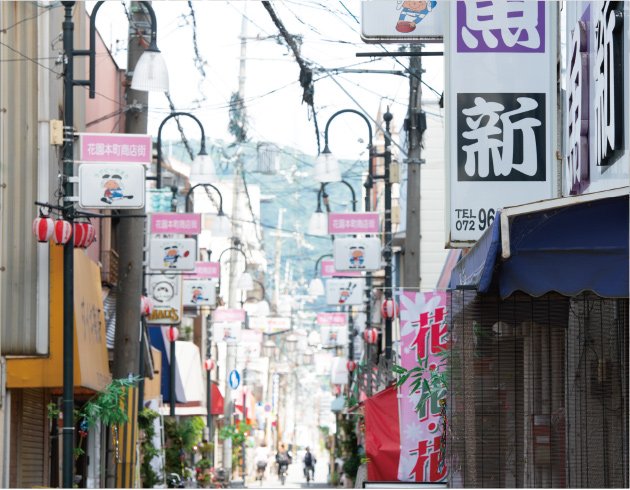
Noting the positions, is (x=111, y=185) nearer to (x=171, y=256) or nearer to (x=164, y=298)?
(x=171, y=256)

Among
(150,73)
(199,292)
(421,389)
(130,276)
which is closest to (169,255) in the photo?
(130,276)

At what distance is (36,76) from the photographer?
20.3 meters

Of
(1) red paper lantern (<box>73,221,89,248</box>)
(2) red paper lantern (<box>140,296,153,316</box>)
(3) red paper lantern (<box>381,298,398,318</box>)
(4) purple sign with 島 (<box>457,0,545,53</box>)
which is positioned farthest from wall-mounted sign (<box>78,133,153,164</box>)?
(3) red paper lantern (<box>381,298,398,318</box>)

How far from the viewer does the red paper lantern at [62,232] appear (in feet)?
59.6

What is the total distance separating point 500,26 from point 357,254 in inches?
801

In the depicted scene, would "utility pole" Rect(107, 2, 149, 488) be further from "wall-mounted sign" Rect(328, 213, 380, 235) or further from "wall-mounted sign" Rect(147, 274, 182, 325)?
"wall-mounted sign" Rect(147, 274, 182, 325)

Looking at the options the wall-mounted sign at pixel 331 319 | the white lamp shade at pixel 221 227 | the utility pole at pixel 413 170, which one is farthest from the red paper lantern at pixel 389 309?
the wall-mounted sign at pixel 331 319

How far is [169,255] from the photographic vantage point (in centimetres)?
2781

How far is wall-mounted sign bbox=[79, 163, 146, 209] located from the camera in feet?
62.5

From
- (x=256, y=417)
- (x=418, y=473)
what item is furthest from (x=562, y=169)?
(x=256, y=417)

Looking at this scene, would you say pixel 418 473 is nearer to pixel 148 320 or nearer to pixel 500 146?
pixel 500 146

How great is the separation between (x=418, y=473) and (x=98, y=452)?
1028 cm

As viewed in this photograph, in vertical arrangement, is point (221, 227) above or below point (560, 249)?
above

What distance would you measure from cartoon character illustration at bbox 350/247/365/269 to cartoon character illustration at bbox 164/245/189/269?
5458 mm
